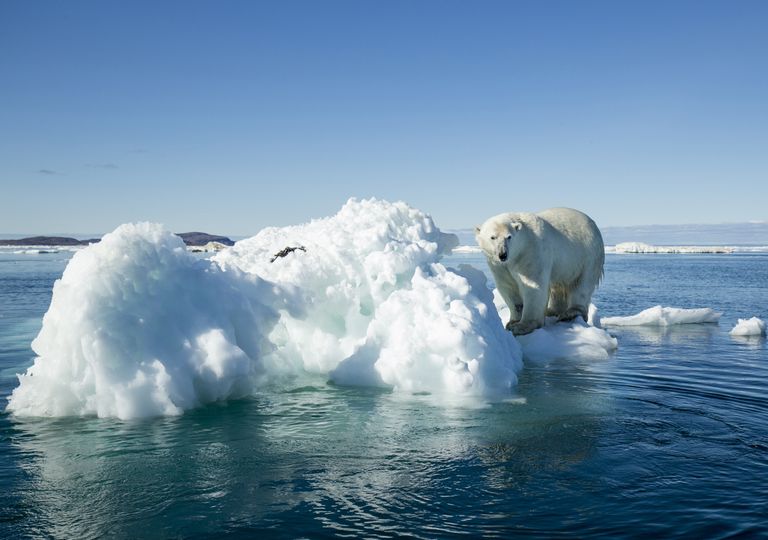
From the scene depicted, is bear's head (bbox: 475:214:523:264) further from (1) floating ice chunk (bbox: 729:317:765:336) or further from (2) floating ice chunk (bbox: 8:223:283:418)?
(1) floating ice chunk (bbox: 729:317:765:336)

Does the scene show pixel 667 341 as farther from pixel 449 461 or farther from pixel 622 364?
pixel 449 461

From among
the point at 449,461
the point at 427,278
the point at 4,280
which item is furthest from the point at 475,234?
the point at 4,280

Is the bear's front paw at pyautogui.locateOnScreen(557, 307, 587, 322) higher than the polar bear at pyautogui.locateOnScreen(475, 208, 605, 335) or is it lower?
lower

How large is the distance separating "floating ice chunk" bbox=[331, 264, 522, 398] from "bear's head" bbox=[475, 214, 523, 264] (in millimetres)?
1648

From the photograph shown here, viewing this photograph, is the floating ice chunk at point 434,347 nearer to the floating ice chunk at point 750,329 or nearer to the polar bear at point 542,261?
the polar bear at point 542,261

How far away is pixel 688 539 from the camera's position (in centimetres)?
335

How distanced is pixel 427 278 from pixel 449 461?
3.52 metres

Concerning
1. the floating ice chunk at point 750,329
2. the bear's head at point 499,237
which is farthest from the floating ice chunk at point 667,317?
the bear's head at point 499,237

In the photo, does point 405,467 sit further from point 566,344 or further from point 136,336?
point 566,344

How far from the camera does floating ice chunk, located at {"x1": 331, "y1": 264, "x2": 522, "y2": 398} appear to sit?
6.85m

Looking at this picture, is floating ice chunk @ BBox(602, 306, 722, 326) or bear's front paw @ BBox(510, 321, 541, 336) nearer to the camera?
bear's front paw @ BBox(510, 321, 541, 336)

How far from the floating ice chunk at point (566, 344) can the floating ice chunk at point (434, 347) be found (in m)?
1.75

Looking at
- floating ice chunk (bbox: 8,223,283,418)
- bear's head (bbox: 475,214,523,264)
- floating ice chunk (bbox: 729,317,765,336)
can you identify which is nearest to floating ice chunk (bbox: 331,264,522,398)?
floating ice chunk (bbox: 8,223,283,418)

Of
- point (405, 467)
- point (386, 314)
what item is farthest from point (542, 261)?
point (405, 467)
